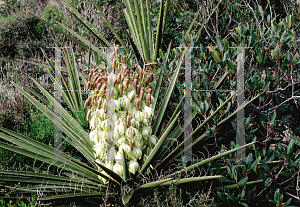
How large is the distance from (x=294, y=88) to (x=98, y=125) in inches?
48.4

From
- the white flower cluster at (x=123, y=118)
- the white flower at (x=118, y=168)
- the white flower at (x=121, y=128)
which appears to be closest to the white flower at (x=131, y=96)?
the white flower cluster at (x=123, y=118)

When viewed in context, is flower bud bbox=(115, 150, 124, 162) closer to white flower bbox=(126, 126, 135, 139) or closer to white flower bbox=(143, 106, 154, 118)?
white flower bbox=(126, 126, 135, 139)

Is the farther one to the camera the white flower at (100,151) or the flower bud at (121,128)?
the white flower at (100,151)

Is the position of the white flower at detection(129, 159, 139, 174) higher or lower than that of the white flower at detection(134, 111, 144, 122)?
lower

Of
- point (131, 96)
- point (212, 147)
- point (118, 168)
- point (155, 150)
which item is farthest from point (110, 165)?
point (212, 147)

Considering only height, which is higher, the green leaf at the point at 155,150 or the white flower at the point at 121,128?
the white flower at the point at 121,128

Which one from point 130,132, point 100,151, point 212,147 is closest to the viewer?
point 130,132

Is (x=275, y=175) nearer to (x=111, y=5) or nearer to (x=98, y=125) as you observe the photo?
(x=98, y=125)

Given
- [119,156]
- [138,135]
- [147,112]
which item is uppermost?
[147,112]

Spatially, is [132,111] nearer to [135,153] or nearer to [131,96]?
[131,96]

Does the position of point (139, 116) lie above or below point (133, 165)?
above

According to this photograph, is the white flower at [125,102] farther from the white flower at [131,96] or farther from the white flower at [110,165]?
the white flower at [110,165]

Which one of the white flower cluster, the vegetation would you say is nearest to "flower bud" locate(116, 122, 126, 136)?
the white flower cluster

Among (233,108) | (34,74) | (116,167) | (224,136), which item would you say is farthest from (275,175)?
(34,74)
